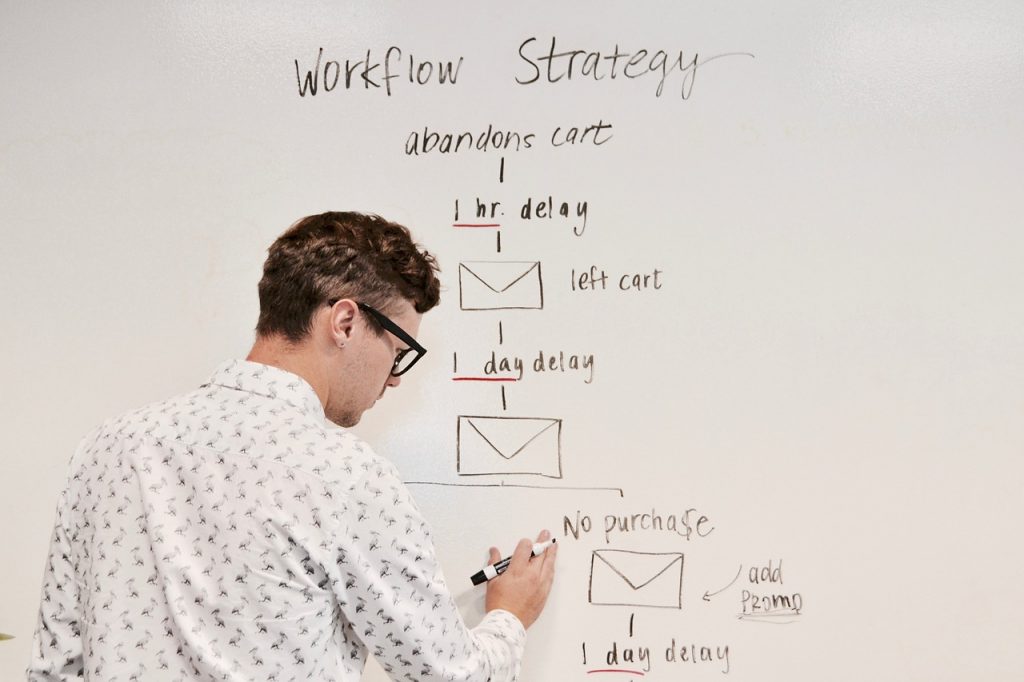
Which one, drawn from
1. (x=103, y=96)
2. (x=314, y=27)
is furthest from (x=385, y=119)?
(x=103, y=96)

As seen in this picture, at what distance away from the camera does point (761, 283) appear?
1.28 metres

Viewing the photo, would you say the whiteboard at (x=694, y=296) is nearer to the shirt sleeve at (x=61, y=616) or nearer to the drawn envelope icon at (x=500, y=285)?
the drawn envelope icon at (x=500, y=285)

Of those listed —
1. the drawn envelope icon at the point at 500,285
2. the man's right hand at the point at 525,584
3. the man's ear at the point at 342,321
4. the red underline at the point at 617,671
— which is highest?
the drawn envelope icon at the point at 500,285

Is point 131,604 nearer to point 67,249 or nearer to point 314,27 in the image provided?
point 67,249

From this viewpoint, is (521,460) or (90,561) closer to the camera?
(90,561)

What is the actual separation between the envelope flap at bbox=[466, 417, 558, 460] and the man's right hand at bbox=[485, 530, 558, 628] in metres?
0.12

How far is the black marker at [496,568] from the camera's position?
1245 mm

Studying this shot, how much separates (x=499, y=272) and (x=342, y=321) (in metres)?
0.37

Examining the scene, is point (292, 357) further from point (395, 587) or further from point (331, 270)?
point (395, 587)

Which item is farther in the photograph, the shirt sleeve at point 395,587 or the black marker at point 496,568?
the black marker at point 496,568

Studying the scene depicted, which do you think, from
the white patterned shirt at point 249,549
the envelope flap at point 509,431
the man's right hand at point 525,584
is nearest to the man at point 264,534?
the white patterned shirt at point 249,549

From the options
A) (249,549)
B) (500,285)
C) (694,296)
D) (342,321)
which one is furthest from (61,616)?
(694,296)

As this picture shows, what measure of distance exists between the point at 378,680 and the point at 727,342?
0.69 metres

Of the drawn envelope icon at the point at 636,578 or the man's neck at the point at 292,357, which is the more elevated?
the man's neck at the point at 292,357
